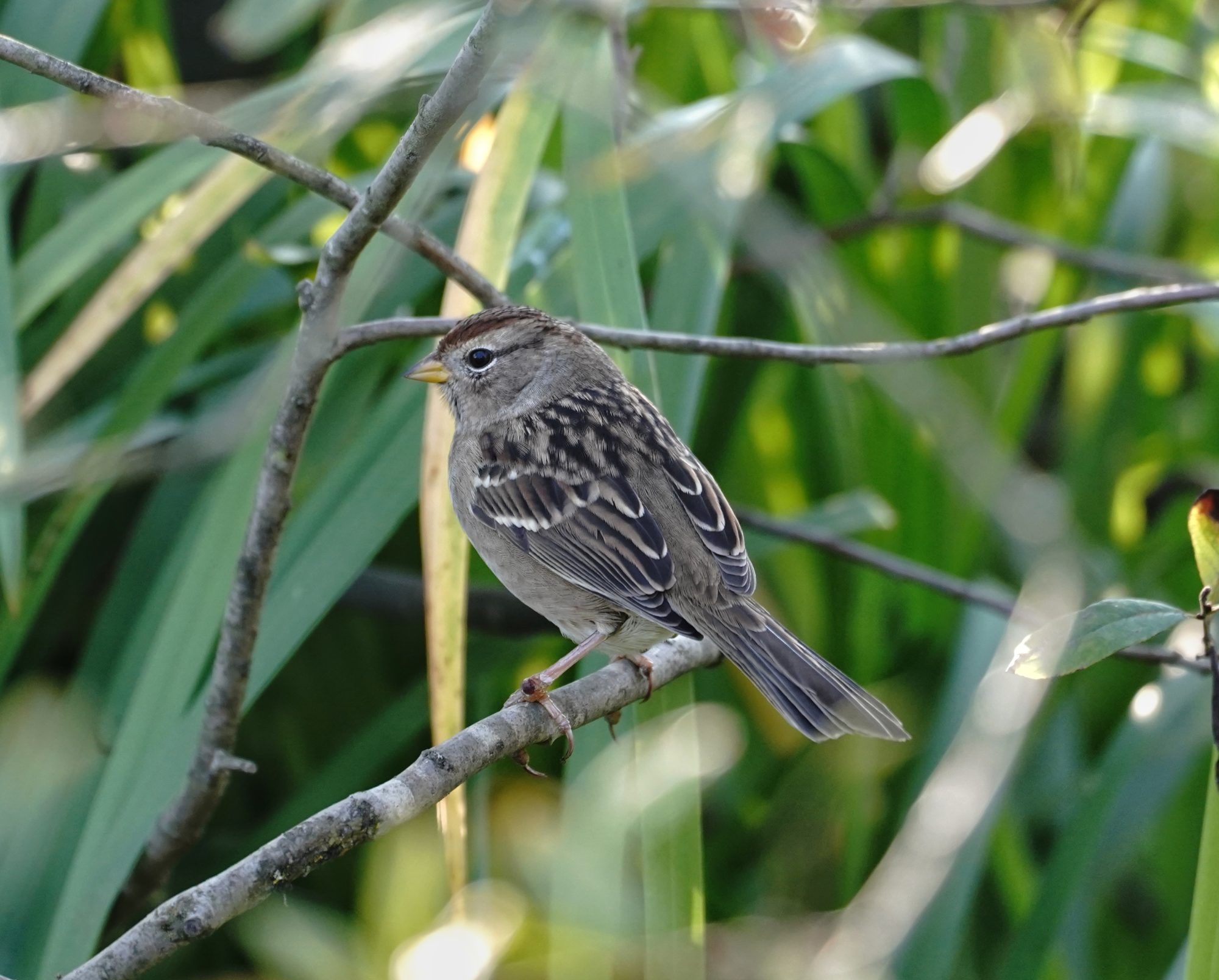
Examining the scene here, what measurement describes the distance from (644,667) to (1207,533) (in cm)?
71

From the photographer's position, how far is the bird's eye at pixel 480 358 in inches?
79.7

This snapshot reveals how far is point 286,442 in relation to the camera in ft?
4.80

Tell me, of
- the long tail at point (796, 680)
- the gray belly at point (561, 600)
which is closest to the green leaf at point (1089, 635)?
the long tail at point (796, 680)

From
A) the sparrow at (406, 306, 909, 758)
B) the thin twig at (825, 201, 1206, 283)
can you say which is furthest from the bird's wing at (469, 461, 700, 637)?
the thin twig at (825, 201, 1206, 283)

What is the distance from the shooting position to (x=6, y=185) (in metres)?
2.12

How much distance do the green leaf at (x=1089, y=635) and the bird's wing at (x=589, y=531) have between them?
24.6 inches

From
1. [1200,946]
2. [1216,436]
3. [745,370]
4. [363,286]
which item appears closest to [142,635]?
[363,286]

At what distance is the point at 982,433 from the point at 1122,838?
1.09 m

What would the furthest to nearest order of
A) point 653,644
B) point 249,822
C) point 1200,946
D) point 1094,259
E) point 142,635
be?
1. point 1094,259
2. point 249,822
3. point 142,635
4. point 653,644
5. point 1200,946

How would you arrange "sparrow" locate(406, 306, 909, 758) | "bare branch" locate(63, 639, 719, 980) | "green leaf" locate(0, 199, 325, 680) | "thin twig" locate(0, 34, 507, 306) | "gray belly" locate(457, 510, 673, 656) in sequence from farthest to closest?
"green leaf" locate(0, 199, 325, 680) < "gray belly" locate(457, 510, 673, 656) < "sparrow" locate(406, 306, 909, 758) < "thin twig" locate(0, 34, 507, 306) < "bare branch" locate(63, 639, 719, 980)

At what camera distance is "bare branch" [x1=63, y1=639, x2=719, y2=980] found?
958 millimetres

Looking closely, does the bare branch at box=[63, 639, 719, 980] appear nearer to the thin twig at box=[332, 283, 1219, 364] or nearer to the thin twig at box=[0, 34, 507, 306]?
the thin twig at box=[332, 283, 1219, 364]

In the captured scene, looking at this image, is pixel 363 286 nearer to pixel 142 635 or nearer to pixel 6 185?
pixel 142 635

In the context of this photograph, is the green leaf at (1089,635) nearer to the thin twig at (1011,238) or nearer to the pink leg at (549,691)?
the pink leg at (549,691)
